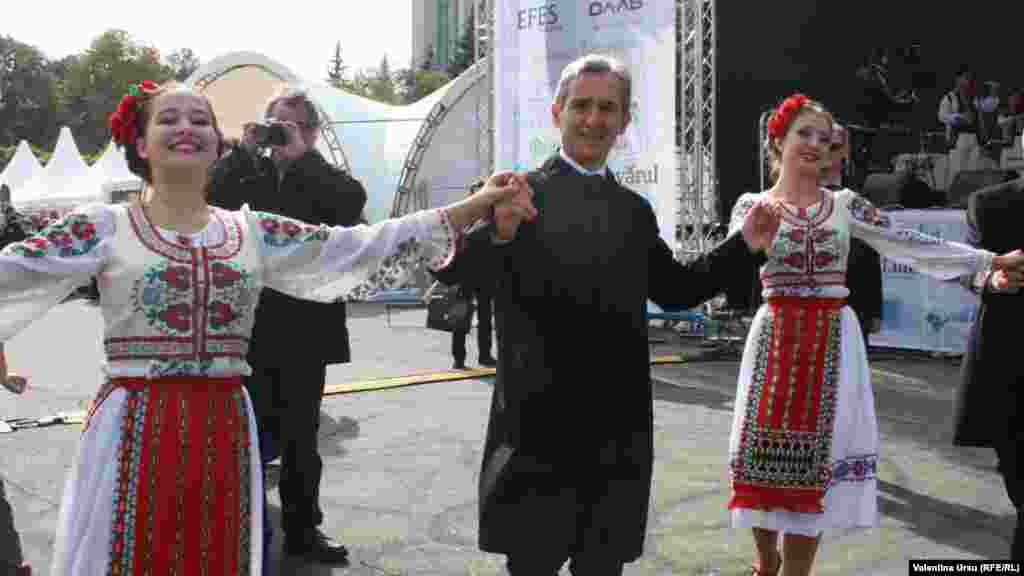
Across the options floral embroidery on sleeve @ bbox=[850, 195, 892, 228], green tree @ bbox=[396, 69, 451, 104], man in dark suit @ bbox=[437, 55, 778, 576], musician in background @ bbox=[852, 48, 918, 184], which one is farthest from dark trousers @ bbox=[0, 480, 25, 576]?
green tree @ bbox=[396, 69, 451, 104]

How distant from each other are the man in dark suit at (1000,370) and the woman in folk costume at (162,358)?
261 centimetres

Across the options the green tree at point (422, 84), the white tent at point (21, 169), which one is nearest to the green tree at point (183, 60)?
the green tree at point (422, 84)

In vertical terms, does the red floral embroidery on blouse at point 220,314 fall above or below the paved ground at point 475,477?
above

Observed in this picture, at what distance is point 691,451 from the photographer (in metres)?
7.00

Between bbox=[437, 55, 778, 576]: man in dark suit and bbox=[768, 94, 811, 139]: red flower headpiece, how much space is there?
1515mm

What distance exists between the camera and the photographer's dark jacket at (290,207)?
4805mm

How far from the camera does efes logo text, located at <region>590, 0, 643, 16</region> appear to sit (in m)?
11.4

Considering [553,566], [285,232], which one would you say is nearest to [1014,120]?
[553,566]

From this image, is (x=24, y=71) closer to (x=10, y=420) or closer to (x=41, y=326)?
(x=41, y=326)

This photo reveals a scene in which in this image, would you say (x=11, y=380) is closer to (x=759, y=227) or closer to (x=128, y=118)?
(x=128, y=118)

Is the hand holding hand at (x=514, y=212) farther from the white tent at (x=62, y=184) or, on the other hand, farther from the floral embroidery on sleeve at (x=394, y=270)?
the white tent at (x=62, y=184)

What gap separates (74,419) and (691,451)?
4.35m

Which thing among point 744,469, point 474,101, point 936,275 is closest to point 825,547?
point 744,469

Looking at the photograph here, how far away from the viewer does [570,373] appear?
118 inches
